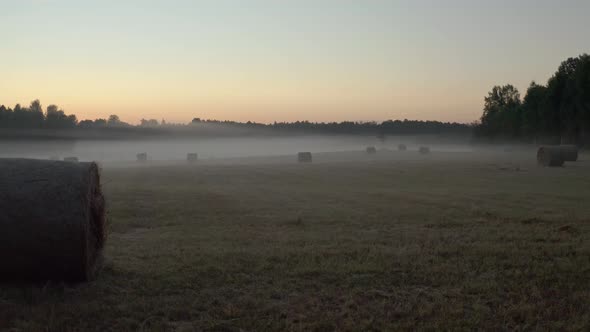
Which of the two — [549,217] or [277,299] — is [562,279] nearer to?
[277,299]

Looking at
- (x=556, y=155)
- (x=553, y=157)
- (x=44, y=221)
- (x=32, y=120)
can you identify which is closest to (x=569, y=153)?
(x=556, y=155)

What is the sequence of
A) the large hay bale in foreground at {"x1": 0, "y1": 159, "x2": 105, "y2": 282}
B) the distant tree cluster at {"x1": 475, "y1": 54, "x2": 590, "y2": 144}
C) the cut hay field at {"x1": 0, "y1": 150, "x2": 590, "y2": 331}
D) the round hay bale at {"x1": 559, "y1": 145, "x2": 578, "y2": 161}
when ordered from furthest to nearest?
the distant tree cluster at {"x1": 475, "y1": 54, "x2": 590, "y2": 144}, the round hay bale at {"x1": 559, "y1": 145, "x2": 578, "y2": 161}, the large hay bale in foreground at {"x1": 0, "y1": 159, "x2": 105, "y2": 282}, the cut hay field at {"x1": 0, "y1": 150, "x2": 590, "y2": 331}

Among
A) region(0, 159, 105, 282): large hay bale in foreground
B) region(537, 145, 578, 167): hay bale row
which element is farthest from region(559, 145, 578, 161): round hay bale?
region(0, 159, 105, 282): large hay bale in foreground

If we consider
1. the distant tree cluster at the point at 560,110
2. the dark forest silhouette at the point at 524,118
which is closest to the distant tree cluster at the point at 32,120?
the dark forest silhouette at the point at 524,118

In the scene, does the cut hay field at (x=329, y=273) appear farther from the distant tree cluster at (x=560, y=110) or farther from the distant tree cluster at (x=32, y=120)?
the distant tree cluster at (x=32, y=120)

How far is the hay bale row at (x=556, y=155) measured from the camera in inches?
1662

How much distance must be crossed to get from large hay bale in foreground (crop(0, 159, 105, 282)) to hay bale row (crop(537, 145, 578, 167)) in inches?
1608

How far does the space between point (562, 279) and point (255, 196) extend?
15279 mm

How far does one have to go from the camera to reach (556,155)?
42281mm

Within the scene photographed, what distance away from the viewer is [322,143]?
156125mm

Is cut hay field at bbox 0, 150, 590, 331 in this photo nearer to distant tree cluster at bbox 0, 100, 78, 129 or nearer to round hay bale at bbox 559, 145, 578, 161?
round hay bale at bbox 559, 145, 578, 161

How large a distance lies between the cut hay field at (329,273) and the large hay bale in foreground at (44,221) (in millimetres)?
286

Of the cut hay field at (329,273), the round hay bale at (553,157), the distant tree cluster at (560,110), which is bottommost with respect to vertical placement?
the cut hay field at (329,273)

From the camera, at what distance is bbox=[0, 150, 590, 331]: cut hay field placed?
6.89 meters
